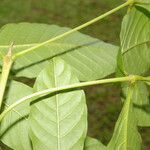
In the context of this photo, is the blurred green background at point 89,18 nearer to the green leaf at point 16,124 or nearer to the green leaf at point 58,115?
the green leaf at point 16,124

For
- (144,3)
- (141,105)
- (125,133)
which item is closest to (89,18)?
(141,105)

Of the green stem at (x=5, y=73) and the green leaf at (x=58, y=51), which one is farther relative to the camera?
the green leaf at (x=58, y=51)

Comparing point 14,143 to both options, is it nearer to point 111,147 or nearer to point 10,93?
point 10,93

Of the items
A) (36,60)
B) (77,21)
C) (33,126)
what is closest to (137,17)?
(36,60)

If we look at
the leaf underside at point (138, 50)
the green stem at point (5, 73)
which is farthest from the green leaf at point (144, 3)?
the green stem at point (5, 73)

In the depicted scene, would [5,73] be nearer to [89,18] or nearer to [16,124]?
[16,124]

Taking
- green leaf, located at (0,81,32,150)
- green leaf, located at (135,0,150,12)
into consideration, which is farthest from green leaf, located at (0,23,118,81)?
green leaf, located at (135,0,150,12)

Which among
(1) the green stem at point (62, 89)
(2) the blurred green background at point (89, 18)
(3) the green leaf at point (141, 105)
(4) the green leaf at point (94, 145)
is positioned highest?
(1) the green stem at point (62, 89)
